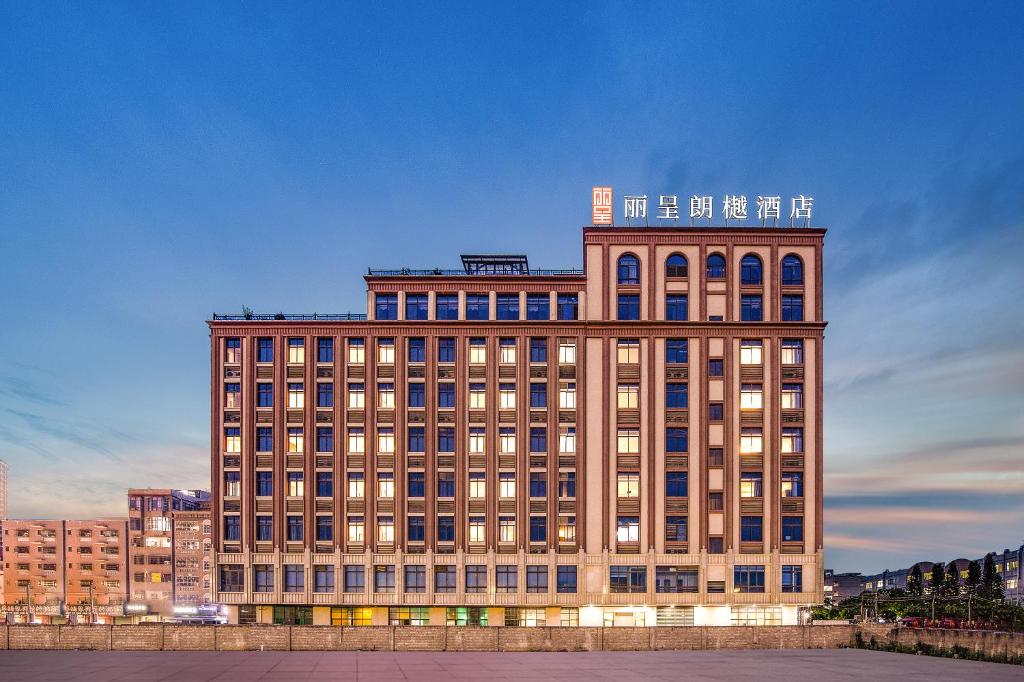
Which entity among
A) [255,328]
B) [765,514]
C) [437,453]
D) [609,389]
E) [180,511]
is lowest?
[180,511]

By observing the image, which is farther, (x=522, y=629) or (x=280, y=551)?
(x=280, y=551)

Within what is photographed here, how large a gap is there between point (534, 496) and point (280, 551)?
28.1 m

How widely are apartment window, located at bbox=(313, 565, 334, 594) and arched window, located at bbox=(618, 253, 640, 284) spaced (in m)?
44.7

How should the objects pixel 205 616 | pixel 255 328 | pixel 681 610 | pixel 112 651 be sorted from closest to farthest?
pixel 112 651
pixel 681 610
pixel 255 328
pixel 205 616

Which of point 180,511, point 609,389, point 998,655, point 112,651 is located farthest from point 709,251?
point 180,511

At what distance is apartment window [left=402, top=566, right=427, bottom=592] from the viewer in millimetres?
76312

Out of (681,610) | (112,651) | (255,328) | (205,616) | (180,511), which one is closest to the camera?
(112,651)

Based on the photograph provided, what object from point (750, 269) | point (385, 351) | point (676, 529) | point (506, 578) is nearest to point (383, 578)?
point (506, 578)

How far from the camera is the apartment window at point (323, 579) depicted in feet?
252

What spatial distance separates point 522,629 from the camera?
168 feet

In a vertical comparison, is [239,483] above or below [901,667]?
above

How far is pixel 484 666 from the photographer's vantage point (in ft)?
141

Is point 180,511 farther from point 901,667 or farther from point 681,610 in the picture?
point 901,667

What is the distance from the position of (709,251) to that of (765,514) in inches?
1139
